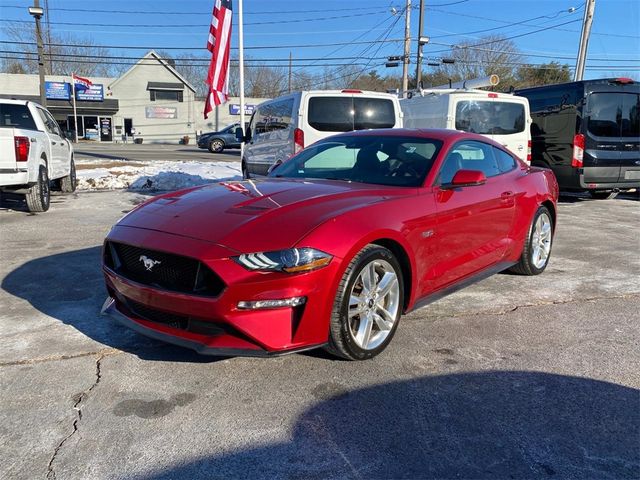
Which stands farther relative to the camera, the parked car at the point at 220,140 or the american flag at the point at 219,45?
the parked car at the point at 220,140

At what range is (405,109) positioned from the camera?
39.5 feet

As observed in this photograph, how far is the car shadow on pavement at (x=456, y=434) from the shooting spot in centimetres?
226

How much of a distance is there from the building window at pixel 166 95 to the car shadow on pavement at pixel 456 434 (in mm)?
48720

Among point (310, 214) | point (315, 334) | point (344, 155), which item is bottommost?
point (315, 334)

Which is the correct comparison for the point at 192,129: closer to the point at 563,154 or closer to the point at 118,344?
the point at 563,154

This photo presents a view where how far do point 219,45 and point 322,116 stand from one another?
646 centimetres

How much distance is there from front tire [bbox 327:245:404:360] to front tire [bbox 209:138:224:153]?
96.2ft

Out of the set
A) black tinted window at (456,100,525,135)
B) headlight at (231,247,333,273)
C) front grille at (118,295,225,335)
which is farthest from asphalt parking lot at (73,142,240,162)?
headlight at (231,247,333,273)

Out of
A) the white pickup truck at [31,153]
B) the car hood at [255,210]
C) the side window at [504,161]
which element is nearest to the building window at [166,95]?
the white pickup truck at [31,153]

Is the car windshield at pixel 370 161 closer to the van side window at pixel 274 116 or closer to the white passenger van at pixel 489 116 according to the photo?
the van side window at pixel 274 116

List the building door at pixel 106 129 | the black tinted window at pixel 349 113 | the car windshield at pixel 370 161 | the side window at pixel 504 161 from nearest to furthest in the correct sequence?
the car windshield at pixel 370 161
the side window at pixel 504 161
the black tinted window at pixel 349 113
the building door at pixel 106 129

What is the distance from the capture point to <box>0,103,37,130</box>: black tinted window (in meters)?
9.18

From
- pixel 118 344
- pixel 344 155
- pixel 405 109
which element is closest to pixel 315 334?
pixel 118 344

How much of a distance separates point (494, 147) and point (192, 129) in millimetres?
46078
